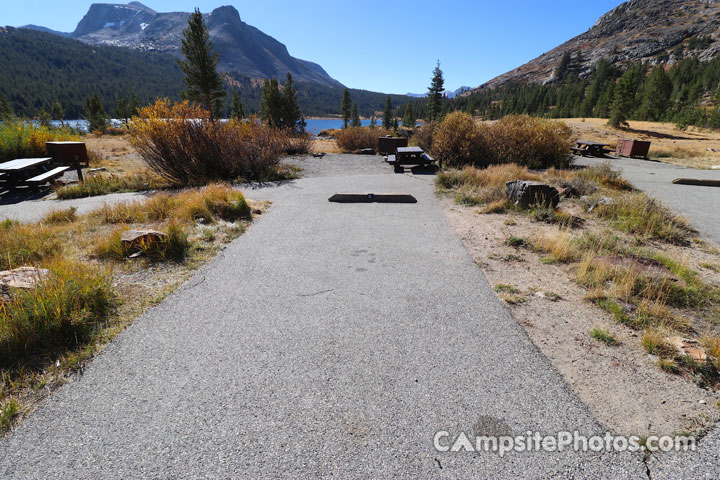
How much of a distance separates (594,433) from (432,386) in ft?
3.68

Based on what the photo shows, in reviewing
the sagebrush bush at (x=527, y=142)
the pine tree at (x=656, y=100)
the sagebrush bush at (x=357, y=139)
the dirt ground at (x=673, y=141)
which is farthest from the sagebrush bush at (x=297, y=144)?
the pine tree at (x=656, y=100)

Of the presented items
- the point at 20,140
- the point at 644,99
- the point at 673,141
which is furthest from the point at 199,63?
the point at 644,99

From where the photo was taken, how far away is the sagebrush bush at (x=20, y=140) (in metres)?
13.3

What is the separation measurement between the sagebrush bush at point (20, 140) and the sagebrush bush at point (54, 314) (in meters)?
15.4

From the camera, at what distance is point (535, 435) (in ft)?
7.13

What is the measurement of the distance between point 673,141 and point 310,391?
5025 centimetres

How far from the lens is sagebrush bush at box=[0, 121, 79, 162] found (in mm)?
13290

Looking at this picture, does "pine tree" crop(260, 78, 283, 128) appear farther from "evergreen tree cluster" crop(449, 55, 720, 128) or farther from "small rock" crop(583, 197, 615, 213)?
"small rock" crop(583, 197, 615, 213)

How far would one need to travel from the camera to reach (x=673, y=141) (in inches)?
1394

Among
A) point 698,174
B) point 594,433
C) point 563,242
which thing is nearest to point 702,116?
point 698,174

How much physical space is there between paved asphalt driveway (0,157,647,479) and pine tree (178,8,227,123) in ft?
126

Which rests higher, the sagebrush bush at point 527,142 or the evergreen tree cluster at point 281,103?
the evergreen tree cluster at point 281,103

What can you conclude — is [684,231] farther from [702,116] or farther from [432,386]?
[702,116]

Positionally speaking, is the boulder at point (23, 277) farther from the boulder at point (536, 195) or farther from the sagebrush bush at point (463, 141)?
the sagebrush bush at point (463, 141)
